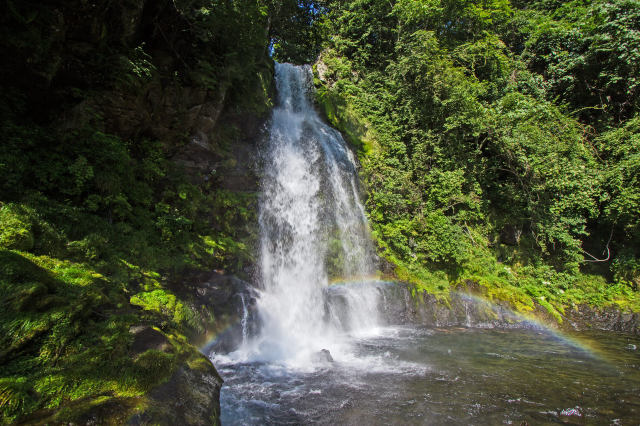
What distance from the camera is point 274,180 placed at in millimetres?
9875

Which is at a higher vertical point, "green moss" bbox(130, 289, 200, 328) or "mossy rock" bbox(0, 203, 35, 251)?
"mossy rock" bbox(0, 203, 35, 251)

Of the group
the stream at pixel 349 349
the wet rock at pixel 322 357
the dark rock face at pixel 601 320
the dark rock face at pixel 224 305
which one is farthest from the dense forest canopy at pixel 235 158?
the wet rock at pixel 322 357

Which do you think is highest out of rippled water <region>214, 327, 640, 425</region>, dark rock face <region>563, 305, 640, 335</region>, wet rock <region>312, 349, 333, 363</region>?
wet rock <region>312, 349, 333, 363</region>

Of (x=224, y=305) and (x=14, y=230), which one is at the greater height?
(x=14, y=230)

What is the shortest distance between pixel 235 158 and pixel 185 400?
744 cm

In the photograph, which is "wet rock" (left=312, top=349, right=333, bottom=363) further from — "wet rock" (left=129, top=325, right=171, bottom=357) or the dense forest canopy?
"wet rock" (left=129, top=325, right=171, bottom=357)

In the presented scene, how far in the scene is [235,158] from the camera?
30.7ft

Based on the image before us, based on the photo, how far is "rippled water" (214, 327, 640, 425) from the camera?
4039mm

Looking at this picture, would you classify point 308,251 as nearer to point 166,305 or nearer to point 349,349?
point 349,349

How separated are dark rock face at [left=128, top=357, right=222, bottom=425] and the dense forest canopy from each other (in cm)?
17

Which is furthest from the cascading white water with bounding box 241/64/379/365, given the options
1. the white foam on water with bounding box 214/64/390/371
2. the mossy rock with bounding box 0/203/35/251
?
the mossy rock with bounding box 0/203/35/251

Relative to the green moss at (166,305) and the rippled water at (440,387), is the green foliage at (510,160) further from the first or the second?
the green moss at (166,305)

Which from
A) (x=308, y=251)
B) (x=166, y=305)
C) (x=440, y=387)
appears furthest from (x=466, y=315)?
(x=166, y=305)

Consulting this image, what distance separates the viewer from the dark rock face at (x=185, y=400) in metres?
2.61
